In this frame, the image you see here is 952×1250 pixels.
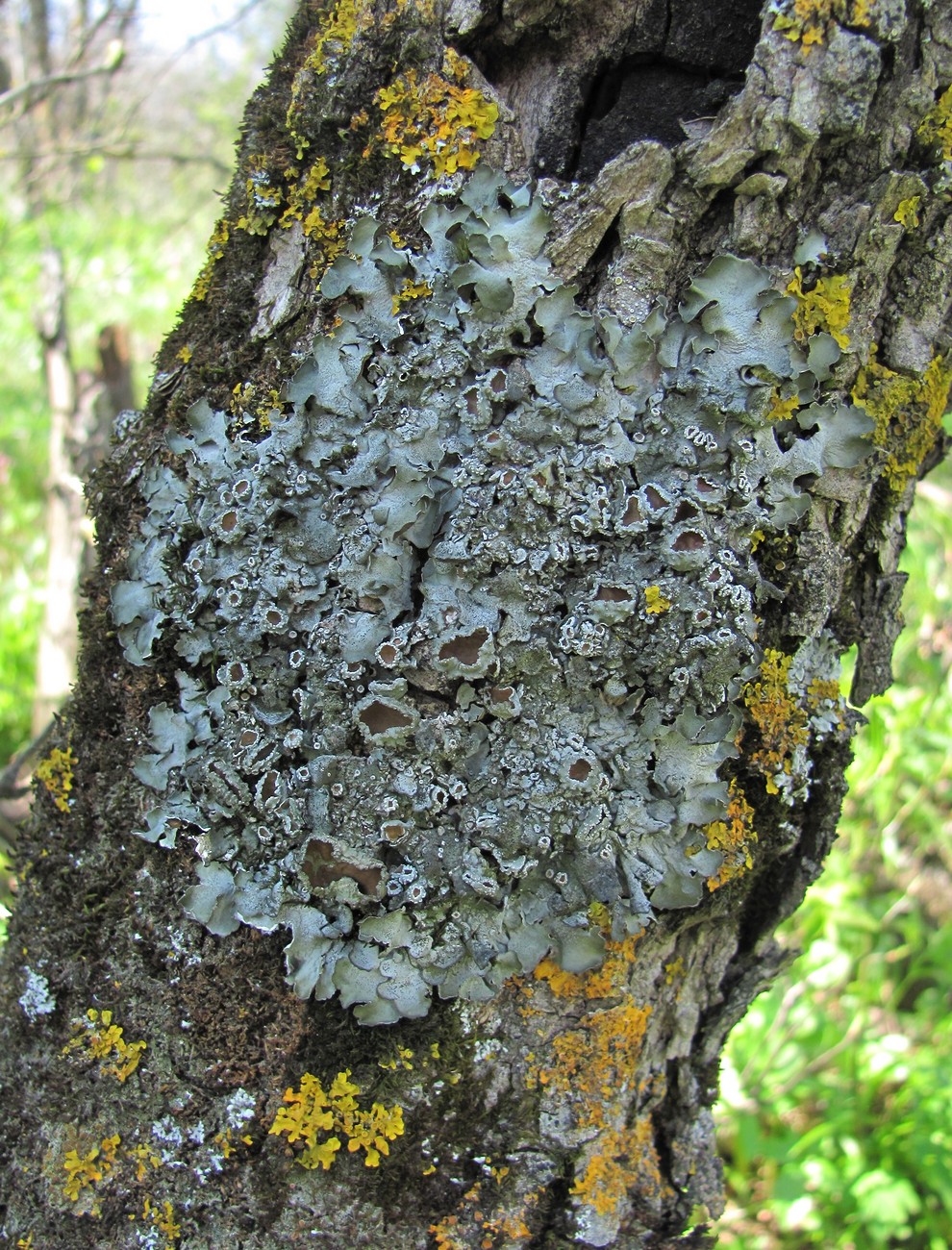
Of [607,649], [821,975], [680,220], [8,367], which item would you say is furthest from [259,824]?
[8,367]

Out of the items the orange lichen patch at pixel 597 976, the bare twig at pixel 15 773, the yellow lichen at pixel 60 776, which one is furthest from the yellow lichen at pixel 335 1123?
the bare twig at pixel 15 773

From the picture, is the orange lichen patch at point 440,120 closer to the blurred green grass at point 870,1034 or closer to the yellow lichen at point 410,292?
the yellow lichen at point 410,292

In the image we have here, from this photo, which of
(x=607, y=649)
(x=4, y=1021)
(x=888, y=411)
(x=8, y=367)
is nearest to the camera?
(x=607, y=649)

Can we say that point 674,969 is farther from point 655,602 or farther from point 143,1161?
point 143,1161

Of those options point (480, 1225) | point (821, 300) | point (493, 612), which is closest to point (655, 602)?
point (493, 612)

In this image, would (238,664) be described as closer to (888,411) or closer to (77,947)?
(77,947)

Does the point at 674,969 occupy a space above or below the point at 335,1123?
above

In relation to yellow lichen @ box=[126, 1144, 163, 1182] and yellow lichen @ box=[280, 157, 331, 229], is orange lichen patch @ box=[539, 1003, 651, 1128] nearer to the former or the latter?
yellow lichen @ box=[126, 1144, 163, 1182]
